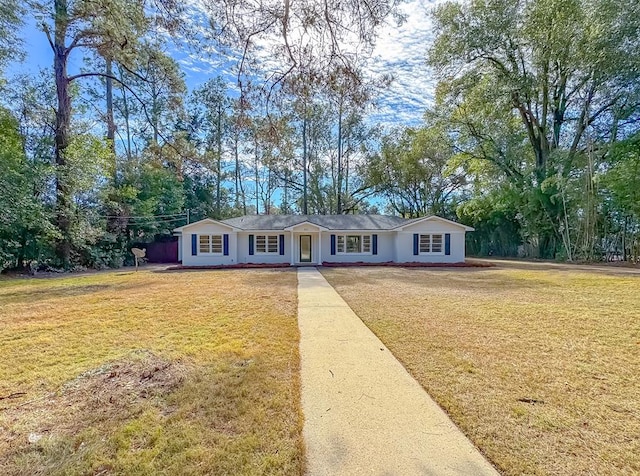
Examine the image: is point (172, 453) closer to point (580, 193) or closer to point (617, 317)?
point (617, 317)

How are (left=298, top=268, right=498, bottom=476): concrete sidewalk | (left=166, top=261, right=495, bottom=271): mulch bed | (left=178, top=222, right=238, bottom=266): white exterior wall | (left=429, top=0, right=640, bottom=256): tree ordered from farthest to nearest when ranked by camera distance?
(left=178, top=222, right=238, bottom=266): white exterior wall < (left=166, top=261, right=495, bottom=271): mulch bed < (left=429, top=0, right=640, bottom=256): tree < (left=298, top=268, right=498, bottom=476): concrete sidewalk

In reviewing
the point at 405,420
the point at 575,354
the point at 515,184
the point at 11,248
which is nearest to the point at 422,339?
the point at 575,354

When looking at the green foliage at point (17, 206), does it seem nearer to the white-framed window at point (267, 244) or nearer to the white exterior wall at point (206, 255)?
the white exterior wall at point (206, 255)

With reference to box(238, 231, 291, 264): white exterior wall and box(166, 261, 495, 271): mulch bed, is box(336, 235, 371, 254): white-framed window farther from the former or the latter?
box(238, 231, 291, 264): white exterior wall

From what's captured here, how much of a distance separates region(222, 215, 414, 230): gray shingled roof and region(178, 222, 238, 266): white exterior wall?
2.80ft

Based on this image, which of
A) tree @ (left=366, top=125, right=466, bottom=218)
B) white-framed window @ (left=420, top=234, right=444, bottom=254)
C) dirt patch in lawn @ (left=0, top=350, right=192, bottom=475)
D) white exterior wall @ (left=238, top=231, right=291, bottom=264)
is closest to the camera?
dirt patch in lawn @ (left=0, top=350, right=192, bottom=475)

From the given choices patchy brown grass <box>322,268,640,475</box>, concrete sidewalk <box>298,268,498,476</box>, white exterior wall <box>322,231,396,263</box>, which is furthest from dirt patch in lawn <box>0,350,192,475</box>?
white exterior wall <box>322,231,396,263</box>

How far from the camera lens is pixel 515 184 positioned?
74.0ft

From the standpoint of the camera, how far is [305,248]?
20797 millimetres

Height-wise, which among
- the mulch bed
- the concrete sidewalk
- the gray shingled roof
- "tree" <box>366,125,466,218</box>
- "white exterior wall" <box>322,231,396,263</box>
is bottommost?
the concrete sidewalk

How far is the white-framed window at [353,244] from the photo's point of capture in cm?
2003

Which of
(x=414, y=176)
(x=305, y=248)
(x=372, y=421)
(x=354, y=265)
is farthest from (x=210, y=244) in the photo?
(x=414, y=176)

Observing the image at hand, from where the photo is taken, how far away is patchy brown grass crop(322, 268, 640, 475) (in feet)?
8.18

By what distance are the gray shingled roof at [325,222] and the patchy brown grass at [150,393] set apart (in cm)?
1298
